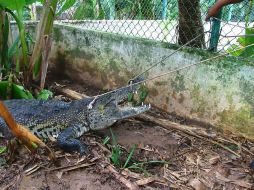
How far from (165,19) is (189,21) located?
2.71 ft

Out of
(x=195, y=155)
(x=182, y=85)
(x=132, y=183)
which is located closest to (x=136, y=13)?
A: (x=182, y=85)

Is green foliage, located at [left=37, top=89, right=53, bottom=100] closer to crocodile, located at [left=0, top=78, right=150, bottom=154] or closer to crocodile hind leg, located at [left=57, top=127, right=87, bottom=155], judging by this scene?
crocodile, located at [left=0, top=78, right=150, bottom=154]

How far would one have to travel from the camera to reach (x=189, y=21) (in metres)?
3.58

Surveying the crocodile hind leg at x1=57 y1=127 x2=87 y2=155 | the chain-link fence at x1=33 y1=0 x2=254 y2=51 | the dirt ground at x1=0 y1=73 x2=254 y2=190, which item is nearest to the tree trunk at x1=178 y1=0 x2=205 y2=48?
the chain-link fence at x1=33 y1=0 x2=254 y2=51

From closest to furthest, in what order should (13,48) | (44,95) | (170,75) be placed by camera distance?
(170,75)
(44,95)
(13,48)

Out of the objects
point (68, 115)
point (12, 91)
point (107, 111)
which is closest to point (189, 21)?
point (107, 111)

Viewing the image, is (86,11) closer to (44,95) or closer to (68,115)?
(44,95)

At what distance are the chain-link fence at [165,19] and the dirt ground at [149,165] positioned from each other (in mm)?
869

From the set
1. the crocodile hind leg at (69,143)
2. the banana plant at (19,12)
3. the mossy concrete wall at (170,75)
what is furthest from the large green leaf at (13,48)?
the crocodile hind leg at (69,143)

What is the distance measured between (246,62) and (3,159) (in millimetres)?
2118

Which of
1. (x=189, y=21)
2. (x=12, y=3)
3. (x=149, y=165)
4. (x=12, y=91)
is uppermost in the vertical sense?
(x=12, y=3)

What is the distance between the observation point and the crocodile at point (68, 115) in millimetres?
3279

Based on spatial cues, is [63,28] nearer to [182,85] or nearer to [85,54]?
[85,54]

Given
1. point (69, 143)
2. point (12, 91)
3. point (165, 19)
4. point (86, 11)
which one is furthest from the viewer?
point (86, 11)
